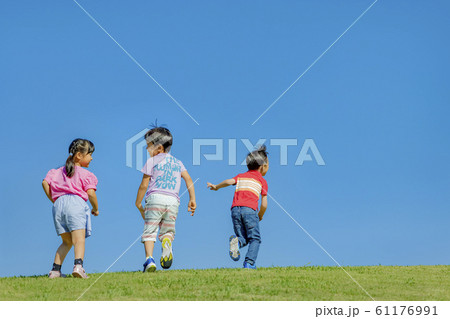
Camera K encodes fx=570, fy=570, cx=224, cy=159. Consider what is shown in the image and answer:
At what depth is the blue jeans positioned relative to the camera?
10.1m

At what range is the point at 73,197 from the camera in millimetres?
8844

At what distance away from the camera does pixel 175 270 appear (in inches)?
372

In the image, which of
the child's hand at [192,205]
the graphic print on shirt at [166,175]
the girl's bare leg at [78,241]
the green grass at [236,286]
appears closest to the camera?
the green grass at [236,286]

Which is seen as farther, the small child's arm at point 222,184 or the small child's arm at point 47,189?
the small child's arm at point 222,184

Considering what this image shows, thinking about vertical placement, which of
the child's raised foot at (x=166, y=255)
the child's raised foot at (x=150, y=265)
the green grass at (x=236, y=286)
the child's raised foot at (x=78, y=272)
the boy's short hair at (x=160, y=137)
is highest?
the boy's short hair at (x=160, y=137)

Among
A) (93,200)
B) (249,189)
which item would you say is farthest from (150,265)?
(249,189)

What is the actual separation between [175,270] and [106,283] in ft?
6.72

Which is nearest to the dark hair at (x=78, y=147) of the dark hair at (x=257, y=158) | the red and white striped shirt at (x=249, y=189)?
the red and white striped shirt at (x=249, y=189)

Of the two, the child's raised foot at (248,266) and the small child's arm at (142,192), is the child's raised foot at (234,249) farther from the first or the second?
the small child's arm at (142,192)

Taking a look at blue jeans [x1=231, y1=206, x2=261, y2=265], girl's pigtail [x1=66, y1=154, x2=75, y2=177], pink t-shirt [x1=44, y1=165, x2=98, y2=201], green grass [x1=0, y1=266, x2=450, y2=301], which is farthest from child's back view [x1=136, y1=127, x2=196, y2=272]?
blue jeans [x1=231, y1=206, x2=261, y2=265]

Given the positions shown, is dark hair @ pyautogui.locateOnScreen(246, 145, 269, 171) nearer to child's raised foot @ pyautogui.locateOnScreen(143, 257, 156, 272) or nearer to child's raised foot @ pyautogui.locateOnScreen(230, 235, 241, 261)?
child's raised foot @ pyautogui.locateOnScreen(230, 235, 241, 261)

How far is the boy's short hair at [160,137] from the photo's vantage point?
9422mm

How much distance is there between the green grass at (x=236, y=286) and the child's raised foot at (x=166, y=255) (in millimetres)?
149

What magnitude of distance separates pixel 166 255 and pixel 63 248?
1.59 meters
